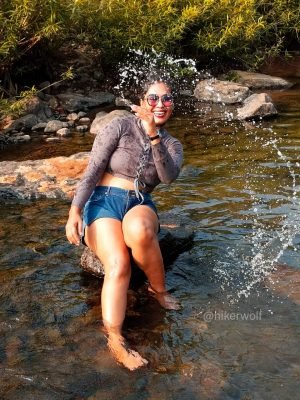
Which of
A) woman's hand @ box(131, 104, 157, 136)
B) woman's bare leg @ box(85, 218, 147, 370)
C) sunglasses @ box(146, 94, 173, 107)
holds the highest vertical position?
sunglasses @ box(146, 94, 173, 107)

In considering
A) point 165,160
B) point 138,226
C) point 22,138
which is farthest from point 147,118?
point 22,138

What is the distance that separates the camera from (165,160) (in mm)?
4074

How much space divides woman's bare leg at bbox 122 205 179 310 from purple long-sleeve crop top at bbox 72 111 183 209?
0.30 meters

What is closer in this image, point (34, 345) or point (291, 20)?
point (34, 345)

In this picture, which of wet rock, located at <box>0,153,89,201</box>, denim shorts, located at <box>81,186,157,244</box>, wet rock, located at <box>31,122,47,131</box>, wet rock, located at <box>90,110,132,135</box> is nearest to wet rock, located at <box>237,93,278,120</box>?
wet rock, located at <box>90,110,132,135</box>

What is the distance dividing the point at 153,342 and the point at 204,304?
2.20ft

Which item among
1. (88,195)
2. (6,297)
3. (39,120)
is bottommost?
(39,120)

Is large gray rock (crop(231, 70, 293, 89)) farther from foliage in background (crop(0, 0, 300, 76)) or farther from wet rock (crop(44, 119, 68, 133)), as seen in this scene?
wet rock (crop(44, 119, 68, 133))

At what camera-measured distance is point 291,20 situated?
18797 mm

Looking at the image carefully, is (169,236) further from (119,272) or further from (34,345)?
(34,345)

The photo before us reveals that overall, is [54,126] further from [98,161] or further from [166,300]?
[166,300]

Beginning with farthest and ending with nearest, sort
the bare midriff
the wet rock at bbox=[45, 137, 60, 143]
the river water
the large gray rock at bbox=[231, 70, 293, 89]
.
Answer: the large gray rock at bbox=[231, 70, 293, 89] → the wet rock at bbox=[45, 137, 60, 143] → the bare midriff → the river water

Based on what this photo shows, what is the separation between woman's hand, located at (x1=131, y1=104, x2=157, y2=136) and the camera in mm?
3969

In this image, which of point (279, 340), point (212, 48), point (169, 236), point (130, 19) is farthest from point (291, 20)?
point (279, 340)
